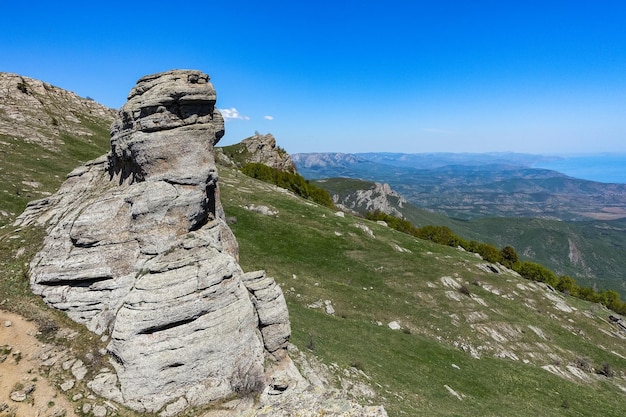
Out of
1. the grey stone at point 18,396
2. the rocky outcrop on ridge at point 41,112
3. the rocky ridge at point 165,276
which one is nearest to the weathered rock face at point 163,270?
the rocky ridge at point 165,276

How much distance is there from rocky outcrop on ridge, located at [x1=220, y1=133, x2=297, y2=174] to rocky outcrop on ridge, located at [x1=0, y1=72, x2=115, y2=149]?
55.5m

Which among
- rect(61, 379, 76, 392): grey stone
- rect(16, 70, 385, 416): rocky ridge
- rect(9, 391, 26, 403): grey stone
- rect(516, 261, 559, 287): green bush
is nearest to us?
rect(9, 391, 26, 403): grey stone

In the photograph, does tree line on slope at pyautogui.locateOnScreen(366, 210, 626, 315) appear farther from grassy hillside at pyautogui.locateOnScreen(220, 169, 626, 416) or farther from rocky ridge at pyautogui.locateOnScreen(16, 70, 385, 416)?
rocky ridge at pyautogui.locateOnScreen(16, 70, 385, 416)

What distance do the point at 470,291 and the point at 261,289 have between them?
4853 cm

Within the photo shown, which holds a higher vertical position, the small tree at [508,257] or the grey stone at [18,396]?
the grey stone at [18,396]

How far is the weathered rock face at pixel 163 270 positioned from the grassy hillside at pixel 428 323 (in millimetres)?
11091

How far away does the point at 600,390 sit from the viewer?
43.6 meters

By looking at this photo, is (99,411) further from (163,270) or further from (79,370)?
(163,270)

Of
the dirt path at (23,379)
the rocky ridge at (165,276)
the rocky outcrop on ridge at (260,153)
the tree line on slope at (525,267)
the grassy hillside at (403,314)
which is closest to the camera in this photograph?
the dirt path at (23,379)

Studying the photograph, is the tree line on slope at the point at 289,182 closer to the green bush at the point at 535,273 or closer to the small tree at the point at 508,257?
the small tree at the point at 508,257

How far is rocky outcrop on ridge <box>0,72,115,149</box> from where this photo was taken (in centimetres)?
7725

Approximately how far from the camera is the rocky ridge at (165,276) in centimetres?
1955

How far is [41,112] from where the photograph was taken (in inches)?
3548

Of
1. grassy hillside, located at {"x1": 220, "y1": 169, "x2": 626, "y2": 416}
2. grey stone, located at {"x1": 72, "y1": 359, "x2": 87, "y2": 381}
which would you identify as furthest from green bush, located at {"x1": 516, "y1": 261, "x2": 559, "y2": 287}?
grey stone, located at {"x1": 72, "y1": 359, "x2": 87, "y2": 381}
